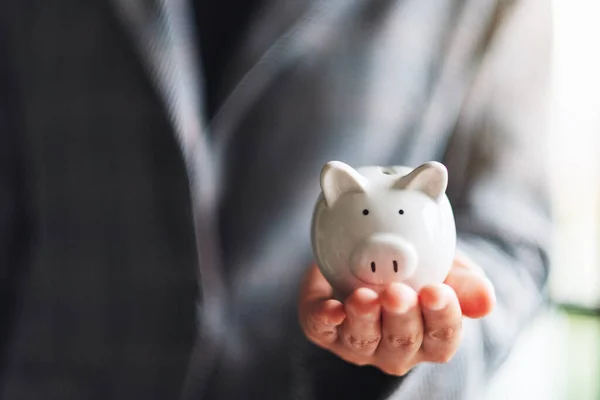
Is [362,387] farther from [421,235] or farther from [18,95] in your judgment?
[18,95]

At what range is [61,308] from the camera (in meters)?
0.37

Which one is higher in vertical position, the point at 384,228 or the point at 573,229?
the point at 384,228

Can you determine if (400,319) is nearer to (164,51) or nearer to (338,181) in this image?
(338,181)

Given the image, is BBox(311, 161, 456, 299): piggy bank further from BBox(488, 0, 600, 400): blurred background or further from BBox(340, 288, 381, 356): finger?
BBox(488, 0, 600, 400): blurred background

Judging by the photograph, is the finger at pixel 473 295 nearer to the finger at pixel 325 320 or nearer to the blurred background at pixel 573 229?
the finger at pixel 325 320

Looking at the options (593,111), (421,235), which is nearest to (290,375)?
(421,235)

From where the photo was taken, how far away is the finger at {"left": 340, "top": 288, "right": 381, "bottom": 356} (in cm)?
23

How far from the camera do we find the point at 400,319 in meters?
0.23

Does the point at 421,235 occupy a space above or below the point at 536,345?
above

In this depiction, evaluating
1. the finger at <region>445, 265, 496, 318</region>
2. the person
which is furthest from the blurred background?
the finger at <region>445, 265, 496, 318</region>

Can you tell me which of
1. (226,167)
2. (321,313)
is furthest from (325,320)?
(226,167)

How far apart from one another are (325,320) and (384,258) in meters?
0.03

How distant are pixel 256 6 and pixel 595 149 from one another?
0.24m

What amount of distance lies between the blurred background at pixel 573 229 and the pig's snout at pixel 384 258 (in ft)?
0.69
